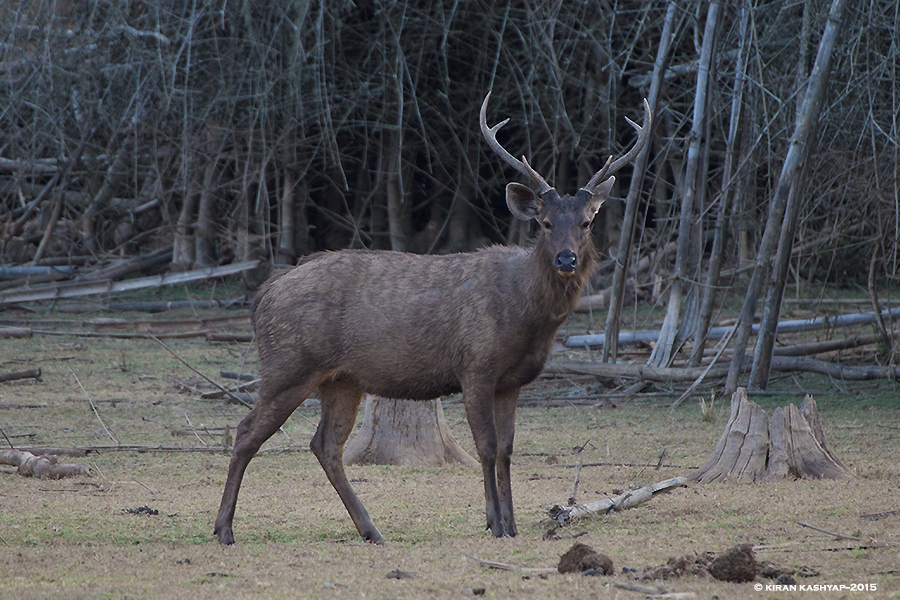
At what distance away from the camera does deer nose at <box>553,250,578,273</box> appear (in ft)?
17.5

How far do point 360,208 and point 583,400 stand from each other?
701cm

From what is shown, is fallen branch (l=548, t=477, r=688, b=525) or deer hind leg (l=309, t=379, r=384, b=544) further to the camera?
deer hind leg (l=309, t=379, r=384, b=544)

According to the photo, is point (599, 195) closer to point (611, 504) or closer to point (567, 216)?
point (567, 216)

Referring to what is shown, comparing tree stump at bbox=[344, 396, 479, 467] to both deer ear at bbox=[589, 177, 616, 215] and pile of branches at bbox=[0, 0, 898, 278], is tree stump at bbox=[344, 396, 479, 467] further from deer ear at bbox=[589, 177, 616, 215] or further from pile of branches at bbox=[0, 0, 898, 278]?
pile of branches at bbox=[0, 0, 898, 278]

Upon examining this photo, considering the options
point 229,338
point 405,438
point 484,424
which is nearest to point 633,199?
point 405,438

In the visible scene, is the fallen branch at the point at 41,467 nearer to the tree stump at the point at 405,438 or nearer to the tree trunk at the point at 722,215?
the tree stump at the point at 405,438

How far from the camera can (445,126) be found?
561 inches

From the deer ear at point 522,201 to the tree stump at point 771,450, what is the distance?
1918 millimetres

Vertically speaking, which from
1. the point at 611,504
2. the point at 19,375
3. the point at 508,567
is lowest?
the point at 19,375

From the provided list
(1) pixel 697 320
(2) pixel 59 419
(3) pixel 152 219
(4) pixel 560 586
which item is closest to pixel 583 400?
(1) pixel 697 320

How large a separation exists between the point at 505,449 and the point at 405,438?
2.16 metres

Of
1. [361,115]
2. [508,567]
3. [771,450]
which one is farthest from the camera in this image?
[361,115]

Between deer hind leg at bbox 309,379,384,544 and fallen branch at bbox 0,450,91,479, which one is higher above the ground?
deer hind leg at bbox 309,379,384,544

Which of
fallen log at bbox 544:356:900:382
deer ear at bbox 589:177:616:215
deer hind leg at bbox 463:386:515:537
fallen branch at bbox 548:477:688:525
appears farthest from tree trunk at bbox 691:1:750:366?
deer hind leg at bbox 463:386:515:537
